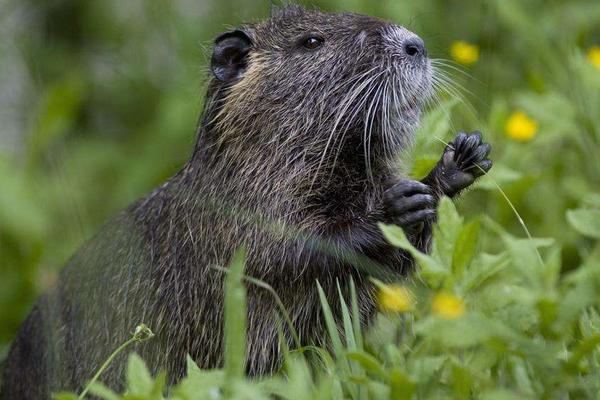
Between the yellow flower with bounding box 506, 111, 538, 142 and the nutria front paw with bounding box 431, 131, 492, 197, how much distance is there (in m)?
1.06

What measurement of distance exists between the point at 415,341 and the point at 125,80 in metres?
4.84

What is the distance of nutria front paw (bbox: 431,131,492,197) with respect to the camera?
3.96 metres

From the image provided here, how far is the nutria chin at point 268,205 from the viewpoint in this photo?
3982mm

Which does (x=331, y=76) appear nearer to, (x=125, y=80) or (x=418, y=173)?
(x=418, y=173)

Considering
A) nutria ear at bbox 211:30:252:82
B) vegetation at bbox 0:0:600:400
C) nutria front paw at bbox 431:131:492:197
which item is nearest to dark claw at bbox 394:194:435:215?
nutria front paw at bbox 431:131:492:197

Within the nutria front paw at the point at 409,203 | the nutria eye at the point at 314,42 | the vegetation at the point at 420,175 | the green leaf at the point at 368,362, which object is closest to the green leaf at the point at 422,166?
the vegetation at the point at 420,175

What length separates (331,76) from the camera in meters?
4.30

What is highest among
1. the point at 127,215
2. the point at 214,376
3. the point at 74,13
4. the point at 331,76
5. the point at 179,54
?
the point at 74,13

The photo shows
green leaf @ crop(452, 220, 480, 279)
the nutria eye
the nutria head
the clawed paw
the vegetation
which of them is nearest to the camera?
the vegetation

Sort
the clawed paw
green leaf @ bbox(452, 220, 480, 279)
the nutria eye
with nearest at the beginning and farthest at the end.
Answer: green leaf @ bbox(452, 220, 480, 279) < the clawed paw < the nutria eye

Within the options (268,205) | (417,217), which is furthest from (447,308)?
(268,205)

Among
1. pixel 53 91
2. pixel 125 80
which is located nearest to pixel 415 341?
pixel 53 91

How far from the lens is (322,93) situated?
4289 mm

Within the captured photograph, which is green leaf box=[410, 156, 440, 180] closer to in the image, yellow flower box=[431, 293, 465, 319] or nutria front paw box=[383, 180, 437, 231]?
nutria front paw box=[383, 180, 437, 231]
